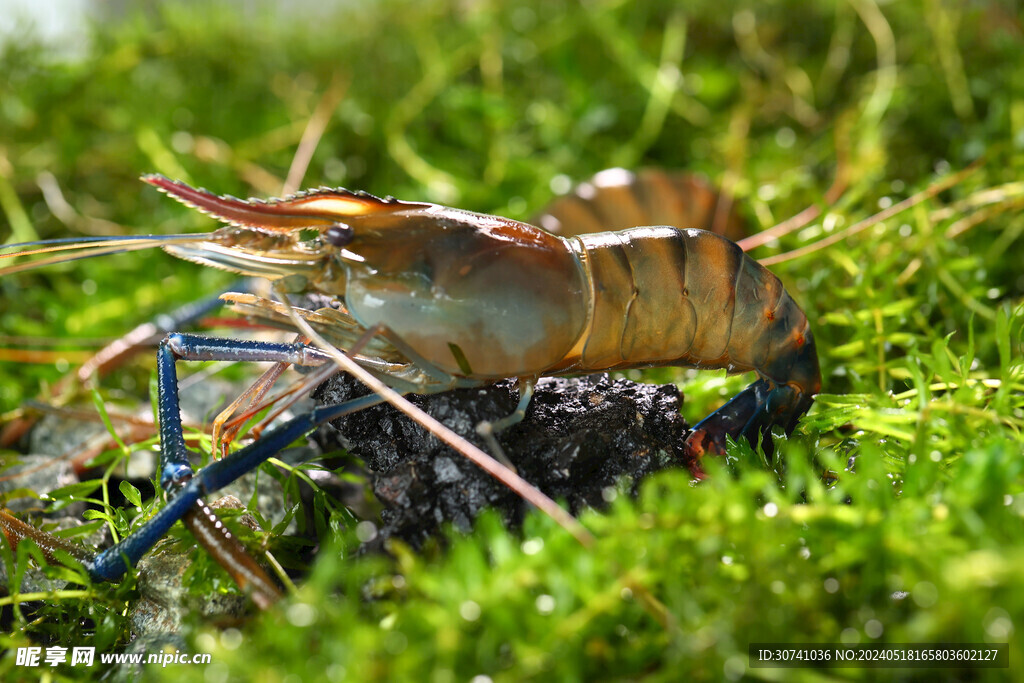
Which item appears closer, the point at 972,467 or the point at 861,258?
the point at 972,467

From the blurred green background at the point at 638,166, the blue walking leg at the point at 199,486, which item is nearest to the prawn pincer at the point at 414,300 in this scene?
the blue walking leg at the point at 199,486

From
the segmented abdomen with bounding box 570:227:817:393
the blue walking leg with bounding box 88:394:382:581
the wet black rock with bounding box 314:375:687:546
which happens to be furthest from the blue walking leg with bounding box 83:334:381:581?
the segmented abdomen with bounding box 570:227:817:393

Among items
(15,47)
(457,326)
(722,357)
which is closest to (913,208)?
(722,357)

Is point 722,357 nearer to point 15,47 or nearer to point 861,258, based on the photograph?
point 861,258

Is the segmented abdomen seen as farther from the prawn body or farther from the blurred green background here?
the blurred green background

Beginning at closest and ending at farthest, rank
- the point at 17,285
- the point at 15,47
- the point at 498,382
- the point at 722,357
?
the point at 498,382
the point at 722,357
the point at 17,285
the point at 15,47

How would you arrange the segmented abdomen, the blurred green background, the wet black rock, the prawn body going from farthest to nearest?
the segmented abdomen < the prawn body < the wet black rock < the blurred green background

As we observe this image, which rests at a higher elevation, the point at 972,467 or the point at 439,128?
the point at 972,467
